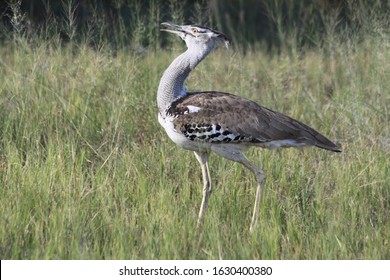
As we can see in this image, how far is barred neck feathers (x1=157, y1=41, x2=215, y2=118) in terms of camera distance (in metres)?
4.20

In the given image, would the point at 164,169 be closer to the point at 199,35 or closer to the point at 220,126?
the point at 220,126

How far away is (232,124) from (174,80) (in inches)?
15.4

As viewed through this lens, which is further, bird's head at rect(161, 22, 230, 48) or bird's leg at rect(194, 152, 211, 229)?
bird's head at rect(161, 22, 230, 48)

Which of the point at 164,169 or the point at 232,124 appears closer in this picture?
the point at 232,124

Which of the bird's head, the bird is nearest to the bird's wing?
the bird

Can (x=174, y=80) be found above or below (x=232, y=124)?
above

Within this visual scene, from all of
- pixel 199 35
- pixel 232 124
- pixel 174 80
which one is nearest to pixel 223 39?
pixel 199 35

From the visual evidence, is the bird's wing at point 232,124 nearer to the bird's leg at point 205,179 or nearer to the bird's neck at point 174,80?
the bird's neck at point 174,80

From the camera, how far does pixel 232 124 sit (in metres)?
4.09

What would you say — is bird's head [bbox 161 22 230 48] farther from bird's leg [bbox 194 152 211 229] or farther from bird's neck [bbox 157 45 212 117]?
bird's leg [bbox 194 152 211 229]

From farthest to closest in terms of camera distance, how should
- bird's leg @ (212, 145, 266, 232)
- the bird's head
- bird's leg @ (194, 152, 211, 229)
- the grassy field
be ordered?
the bird's head < bird's leg @ (212, 145, 266, 232) < bird's leg @ (194, 152, 211, 229) < the grassy field

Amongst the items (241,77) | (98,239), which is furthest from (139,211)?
(241,77)
